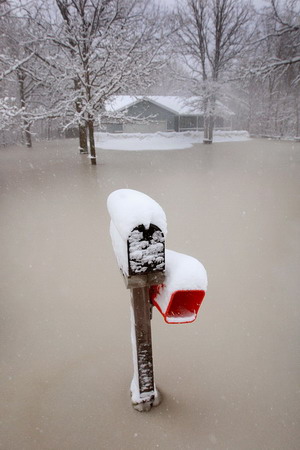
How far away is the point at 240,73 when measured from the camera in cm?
1416

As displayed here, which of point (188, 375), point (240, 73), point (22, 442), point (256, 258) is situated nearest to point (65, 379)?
point (22, 442)

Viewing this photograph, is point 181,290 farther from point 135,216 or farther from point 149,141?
point 149,141

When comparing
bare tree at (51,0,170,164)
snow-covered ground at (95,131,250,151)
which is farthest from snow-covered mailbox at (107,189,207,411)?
snow-covered ground at (95,131,250,151)

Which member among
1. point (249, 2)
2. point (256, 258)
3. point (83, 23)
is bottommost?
point (256, 258)

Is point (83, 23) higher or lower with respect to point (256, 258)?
higher

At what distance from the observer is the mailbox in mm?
1525

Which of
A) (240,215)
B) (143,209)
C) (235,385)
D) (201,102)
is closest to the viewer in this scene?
(143,209)

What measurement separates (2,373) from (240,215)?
6.03 metres

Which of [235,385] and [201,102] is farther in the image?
[201,102]

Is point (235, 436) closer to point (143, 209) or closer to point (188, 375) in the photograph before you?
point (188, 375)

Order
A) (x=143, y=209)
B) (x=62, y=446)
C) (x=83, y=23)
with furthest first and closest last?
1. (x=83, y=23)
2. (x=62, y=446)
3. (x=143, y=209)

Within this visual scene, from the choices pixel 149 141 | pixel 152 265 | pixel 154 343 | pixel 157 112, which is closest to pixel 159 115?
pixel 157 112

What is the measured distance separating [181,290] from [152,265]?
0.68 ft

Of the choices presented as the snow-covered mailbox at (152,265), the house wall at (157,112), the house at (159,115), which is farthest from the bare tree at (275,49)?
the house wall at (157,112)
